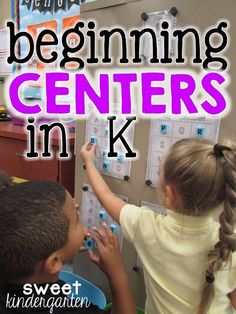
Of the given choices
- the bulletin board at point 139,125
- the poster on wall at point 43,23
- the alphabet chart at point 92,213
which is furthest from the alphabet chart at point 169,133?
the poster on wall at point 43,23

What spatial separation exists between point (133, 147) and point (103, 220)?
0.30 meters

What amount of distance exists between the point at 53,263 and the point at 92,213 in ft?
1.63

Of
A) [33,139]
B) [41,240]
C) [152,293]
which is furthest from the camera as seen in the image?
[33,139]

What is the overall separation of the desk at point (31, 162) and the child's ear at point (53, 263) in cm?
70

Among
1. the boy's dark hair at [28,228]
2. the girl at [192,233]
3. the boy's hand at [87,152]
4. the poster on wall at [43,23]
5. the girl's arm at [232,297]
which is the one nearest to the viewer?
the boy's dark hair at [28,228]

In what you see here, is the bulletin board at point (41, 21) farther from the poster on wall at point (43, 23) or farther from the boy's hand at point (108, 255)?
the boy's hand at point (108, 255)

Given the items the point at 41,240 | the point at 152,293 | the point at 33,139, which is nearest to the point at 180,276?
the point at 152,293

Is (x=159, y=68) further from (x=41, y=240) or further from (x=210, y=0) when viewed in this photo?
(x=41, y=240)

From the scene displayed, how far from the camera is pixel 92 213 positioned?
110cm

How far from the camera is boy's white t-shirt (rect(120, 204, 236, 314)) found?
0.71 meters

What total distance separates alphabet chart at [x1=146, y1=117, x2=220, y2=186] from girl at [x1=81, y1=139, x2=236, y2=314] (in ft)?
0.33

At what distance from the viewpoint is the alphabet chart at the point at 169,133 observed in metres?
0.79

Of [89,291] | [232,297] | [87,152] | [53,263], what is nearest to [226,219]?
[232,297]

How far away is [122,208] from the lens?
84 cm
